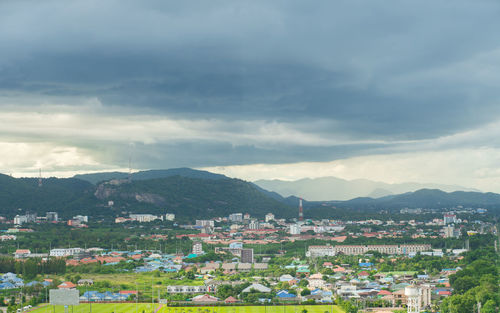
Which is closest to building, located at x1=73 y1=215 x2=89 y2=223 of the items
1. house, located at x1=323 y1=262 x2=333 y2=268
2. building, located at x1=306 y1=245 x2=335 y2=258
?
building, located at x1=306 y1=245 x2=335 y2=258

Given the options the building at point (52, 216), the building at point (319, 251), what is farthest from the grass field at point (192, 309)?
the building at point (52, 216)

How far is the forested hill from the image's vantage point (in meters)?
159

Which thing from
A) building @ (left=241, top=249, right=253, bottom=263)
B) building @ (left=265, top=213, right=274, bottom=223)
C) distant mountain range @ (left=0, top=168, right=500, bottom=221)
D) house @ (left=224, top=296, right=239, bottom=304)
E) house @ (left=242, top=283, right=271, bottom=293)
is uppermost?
distant mountain range @ (left=0, top=168, right=500, bottom=221)

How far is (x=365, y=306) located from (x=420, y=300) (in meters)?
3.68

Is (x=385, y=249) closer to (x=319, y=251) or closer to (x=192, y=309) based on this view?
(x=319, y=251)

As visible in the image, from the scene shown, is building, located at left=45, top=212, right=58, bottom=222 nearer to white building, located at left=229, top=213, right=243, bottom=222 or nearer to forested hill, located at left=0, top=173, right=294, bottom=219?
forested hill, located at left=0, top=173, right=294, bottom=219

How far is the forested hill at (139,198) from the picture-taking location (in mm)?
159250

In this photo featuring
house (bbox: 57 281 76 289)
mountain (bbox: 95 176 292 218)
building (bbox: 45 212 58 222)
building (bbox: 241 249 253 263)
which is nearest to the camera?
house (bbox: 57 281 76 289)

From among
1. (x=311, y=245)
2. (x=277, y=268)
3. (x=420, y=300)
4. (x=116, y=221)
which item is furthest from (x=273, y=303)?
(x=116, y=221)

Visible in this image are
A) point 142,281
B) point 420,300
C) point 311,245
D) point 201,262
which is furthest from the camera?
point 311,245

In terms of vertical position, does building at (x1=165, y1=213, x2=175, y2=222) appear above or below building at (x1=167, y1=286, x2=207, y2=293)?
above

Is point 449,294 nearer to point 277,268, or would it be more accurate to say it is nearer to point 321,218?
point 277,268

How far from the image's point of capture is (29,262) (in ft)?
206

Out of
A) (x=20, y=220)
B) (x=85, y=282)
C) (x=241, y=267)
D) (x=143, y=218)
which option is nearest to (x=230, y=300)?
(x=85, y=282)
